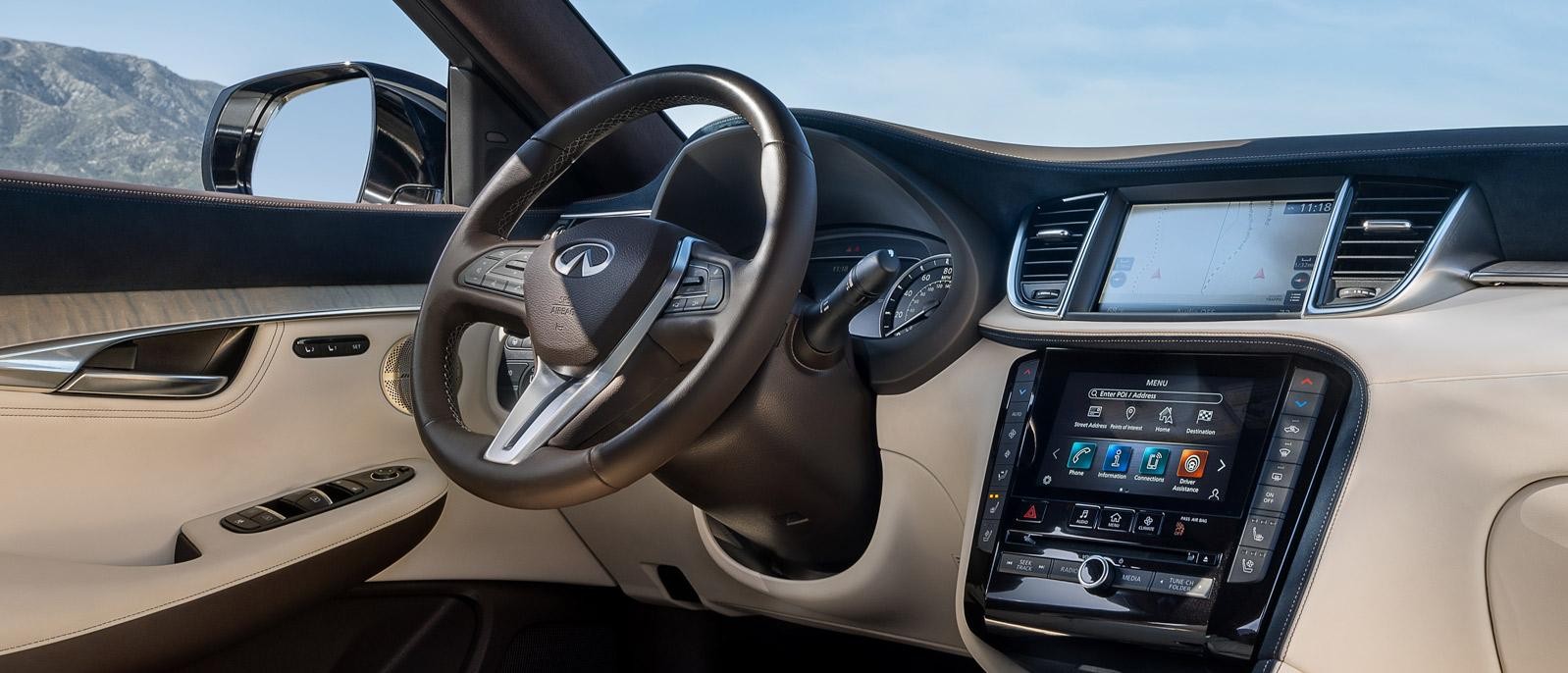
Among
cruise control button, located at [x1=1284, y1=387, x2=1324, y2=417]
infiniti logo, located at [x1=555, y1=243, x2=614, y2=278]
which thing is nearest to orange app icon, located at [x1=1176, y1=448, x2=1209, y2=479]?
cruise control button, located at [x1=1284, y1=387, x2=1324, y2=417]

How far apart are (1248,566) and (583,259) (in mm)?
790

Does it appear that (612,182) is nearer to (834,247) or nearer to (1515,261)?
(834,247)

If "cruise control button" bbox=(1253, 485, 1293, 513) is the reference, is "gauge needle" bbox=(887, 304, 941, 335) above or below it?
above

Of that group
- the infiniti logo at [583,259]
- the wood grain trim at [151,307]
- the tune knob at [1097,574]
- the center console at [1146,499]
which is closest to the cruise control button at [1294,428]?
the center console at [1146,499]

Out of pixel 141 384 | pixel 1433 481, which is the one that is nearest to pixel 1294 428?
pixel 1433 481

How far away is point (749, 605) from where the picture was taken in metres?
1.76

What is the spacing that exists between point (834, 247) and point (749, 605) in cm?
59

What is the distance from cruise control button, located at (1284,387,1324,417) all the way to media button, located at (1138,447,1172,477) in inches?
5.5

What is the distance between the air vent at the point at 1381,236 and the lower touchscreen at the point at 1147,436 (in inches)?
6.4

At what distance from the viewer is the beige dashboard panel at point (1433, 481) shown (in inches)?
39.4

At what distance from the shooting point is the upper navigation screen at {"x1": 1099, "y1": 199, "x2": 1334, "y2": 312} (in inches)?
50.6

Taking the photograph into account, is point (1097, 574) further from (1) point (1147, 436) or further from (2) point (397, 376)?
(2) point (397, 376)

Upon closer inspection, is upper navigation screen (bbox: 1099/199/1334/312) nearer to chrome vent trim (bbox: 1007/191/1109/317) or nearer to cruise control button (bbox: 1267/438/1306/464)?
chrome vent trim (bbox: 1007/191/1109/317)

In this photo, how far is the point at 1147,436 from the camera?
128 cm
